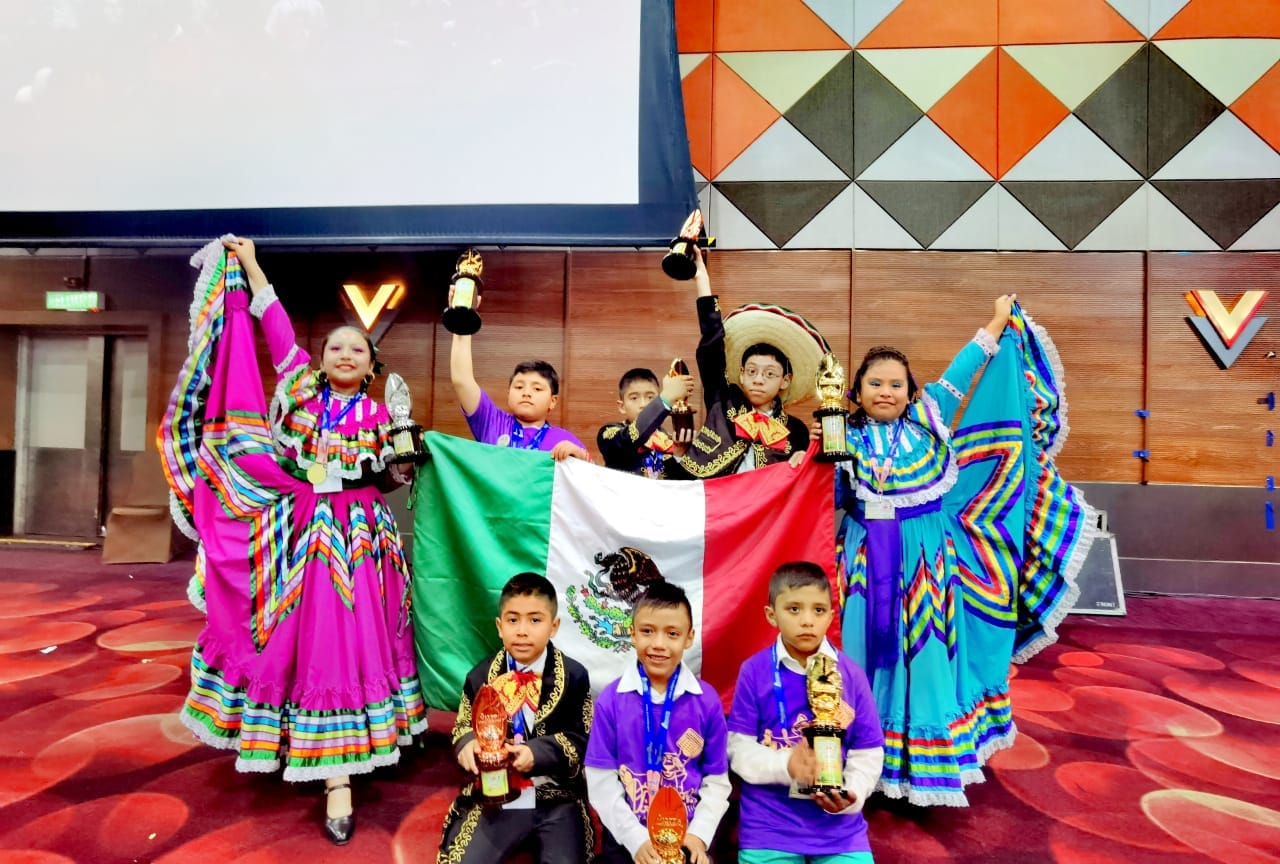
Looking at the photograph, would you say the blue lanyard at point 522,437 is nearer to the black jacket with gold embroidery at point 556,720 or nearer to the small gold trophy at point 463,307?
the small gold trophy at point 463,307

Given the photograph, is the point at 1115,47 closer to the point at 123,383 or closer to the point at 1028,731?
the point at 1028,731

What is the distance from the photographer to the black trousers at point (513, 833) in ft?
5.55

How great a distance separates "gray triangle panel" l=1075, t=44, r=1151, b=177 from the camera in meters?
5.23

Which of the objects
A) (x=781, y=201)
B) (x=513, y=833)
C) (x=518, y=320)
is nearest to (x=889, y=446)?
(x=513, y=833)

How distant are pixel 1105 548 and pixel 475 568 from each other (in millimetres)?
4442

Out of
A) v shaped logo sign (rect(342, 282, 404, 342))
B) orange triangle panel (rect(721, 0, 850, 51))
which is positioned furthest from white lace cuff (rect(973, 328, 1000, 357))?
v shaped logo sign (rect(342, 282, 404, 342))

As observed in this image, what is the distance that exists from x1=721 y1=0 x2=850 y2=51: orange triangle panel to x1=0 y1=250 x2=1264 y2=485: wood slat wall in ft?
5.60

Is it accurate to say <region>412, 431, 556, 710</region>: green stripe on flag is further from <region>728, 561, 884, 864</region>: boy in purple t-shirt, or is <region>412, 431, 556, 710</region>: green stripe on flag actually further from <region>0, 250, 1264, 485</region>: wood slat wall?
<region>0, 250, 1264, 485</region>: wood slat wall

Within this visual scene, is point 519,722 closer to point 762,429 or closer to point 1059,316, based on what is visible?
point 762,429

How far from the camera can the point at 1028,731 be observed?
276 cm

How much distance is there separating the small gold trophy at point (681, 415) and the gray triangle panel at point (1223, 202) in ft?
16.2

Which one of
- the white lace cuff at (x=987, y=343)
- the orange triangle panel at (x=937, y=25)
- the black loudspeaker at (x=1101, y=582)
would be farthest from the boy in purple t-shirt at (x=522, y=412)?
the orange triangle panel at (x=937, y=25)

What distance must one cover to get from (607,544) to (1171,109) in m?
5.85

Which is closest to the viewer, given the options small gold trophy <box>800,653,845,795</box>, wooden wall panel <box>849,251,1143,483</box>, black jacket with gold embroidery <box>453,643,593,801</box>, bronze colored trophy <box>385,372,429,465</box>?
small gold trophy <box>800,653,845,795</box>
